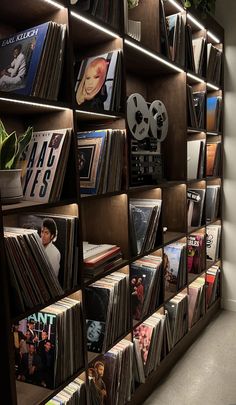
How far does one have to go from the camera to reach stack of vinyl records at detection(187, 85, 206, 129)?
2135 mm

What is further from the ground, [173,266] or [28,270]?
[28,270]

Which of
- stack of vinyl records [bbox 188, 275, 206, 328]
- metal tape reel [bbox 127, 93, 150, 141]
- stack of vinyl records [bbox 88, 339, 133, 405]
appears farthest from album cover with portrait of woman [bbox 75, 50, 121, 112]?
stack of vinyl records [bbox 188, 275, 206, 328]

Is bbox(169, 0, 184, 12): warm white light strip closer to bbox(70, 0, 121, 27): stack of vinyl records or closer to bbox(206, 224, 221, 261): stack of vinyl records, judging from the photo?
bbox(70, 0, 121, 27): stack of vinyl records

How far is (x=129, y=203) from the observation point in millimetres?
1580

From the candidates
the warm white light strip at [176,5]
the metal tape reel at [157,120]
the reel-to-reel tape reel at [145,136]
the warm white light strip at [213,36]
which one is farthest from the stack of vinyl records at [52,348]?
the warm white light strip at [213,36]

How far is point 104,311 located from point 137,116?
94 centimetres

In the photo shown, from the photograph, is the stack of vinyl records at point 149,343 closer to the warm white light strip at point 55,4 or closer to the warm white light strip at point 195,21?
the warm white light strip at point 55,4

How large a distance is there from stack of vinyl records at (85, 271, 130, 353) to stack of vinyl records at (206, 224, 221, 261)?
132 cm

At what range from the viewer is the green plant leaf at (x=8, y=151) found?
1033 millimetres

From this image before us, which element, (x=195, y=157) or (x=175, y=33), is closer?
(x=175, y=33)

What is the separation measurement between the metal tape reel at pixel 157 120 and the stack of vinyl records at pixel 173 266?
719 mm

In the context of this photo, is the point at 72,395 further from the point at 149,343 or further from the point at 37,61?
the point at 37,61

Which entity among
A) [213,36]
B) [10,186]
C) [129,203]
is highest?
[213,36]

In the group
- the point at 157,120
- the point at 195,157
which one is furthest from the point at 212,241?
the point at 157,120
